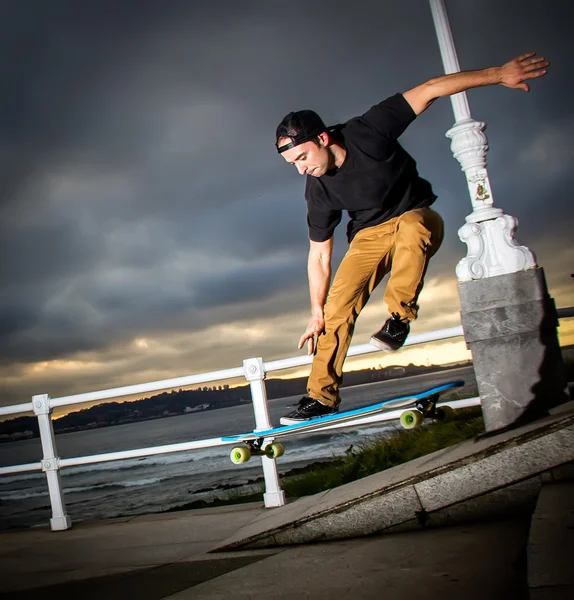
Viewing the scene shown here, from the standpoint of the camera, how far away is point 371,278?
4.21m

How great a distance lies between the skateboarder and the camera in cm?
374

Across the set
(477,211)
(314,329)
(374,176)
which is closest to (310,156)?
(374,176)

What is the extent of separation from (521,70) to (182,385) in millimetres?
3882

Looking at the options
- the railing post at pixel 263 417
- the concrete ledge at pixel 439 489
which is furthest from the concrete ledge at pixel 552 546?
the railing post at pixel 263 417

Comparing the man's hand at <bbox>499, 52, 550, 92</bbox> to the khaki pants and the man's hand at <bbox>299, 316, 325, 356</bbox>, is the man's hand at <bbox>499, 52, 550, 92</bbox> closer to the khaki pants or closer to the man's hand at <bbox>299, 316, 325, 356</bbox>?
the khaki pants

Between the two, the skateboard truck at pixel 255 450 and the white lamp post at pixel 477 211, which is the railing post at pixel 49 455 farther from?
the white lamp post at pixel 477 211

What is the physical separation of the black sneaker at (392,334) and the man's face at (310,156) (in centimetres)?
109

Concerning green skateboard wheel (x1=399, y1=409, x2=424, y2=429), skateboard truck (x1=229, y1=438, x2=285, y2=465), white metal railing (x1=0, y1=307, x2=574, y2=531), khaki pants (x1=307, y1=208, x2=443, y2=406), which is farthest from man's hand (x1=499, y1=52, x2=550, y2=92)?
skateboard truck (x1=229, y1=438, x2=285, y2=465)

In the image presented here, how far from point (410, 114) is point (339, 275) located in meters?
1.17

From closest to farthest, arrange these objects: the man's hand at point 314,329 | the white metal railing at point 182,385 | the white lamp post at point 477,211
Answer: the man's hand at point 314,329 < the white lamp post at point 477,211 < the white metal railing at point 182,385

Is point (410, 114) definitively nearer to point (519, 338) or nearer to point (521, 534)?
point (519, 338)

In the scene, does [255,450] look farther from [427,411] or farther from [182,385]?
[182,385]

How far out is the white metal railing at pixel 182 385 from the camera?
4.80m

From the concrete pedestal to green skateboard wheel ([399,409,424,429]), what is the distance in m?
0.76
